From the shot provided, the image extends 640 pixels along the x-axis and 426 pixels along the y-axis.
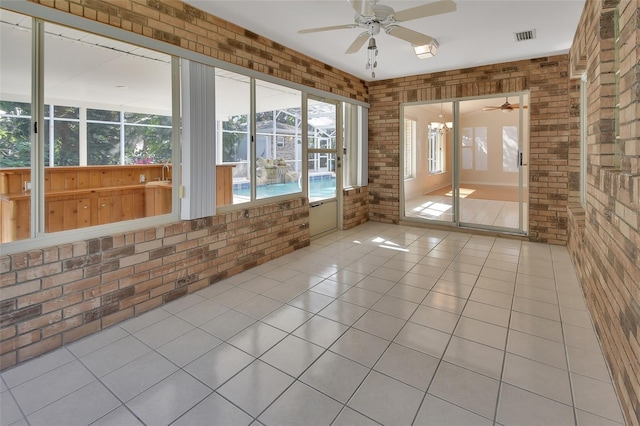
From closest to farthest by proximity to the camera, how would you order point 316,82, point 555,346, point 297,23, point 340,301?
point 555,346 < point 340,301 < point 297,23 < point 316,82

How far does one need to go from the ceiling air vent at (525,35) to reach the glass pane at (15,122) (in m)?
4.82

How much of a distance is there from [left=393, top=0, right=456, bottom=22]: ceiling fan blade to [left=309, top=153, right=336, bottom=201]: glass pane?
9.24 ft

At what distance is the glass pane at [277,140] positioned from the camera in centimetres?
429

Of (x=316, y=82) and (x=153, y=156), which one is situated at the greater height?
(x=316, y=82)

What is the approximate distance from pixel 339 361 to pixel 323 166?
383 centimetres

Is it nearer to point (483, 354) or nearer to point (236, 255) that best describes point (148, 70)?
point (236, 255)

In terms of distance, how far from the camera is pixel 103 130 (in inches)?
113

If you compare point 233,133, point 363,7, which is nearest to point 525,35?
point 363,7

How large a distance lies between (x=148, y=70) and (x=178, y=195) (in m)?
1.27

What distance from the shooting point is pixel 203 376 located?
6.86ft

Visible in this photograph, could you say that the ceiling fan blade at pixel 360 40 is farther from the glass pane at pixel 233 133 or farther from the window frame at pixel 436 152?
the window frame at pixel 436 152

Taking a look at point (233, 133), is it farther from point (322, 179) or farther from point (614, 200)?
point (614, 200)

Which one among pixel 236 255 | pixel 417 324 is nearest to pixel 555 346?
pixel 417 324

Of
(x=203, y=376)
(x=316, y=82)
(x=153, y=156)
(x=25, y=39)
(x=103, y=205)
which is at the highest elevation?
(x=316, y=82)
